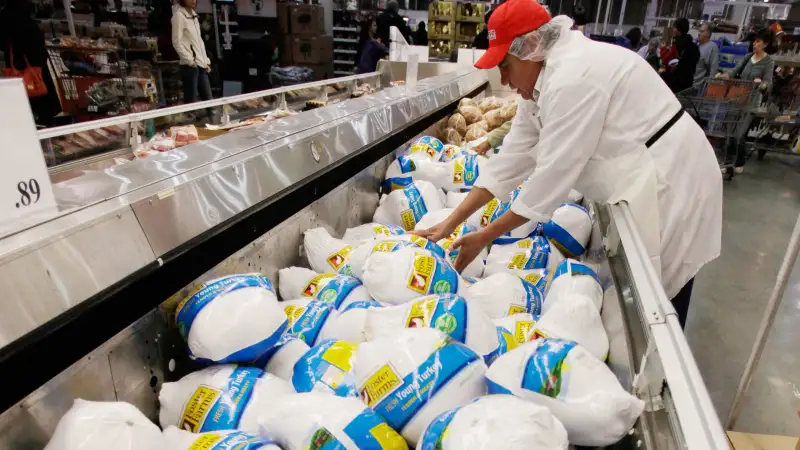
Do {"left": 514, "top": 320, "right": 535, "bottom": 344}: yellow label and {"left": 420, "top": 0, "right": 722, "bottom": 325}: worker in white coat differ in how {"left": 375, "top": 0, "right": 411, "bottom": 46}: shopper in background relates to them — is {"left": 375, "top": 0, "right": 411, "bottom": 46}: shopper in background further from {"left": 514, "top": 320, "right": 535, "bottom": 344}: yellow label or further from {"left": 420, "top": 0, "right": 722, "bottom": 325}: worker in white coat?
{"left": 514, "top": 320, "right": 535, "bottom": 344}: yellow label

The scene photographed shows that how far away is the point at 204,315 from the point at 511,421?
27.3 inches

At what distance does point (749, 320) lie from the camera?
11.5ft

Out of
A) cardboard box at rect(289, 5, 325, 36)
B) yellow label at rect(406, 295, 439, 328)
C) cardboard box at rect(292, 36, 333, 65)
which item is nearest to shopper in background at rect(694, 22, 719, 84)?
cardboard box at rect(292, 36, 333, 65)

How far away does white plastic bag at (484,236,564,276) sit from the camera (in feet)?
6.76

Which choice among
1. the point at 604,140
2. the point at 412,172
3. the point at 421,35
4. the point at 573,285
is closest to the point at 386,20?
the point at 421,35

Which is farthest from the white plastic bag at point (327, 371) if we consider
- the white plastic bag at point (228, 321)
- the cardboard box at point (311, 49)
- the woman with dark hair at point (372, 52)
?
the cardboard box at point (311, 49)

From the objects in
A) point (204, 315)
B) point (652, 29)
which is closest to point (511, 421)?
point (204, 315)

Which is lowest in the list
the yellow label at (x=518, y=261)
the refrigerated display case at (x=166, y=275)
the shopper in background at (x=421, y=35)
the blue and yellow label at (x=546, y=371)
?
the yellow label at (x=518, y=261)

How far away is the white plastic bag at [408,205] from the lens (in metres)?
Answer: 2.35

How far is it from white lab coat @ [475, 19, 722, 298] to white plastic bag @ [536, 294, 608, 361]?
0.41 metres

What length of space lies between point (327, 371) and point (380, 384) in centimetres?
18

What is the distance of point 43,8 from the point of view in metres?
7.72

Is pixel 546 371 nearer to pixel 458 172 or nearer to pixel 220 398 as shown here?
pixel 220 398

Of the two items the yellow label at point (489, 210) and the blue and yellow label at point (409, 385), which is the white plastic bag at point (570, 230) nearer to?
the yellow label at point (489, 210)
